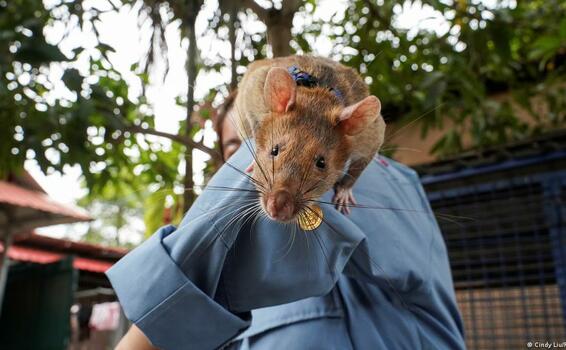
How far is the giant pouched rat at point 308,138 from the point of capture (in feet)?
4.20

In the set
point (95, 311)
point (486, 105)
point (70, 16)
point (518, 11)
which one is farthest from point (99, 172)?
point (95, 311)

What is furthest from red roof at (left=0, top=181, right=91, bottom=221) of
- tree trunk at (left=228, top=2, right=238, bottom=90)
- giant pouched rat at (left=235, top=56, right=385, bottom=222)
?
giant pouched rat at (left=235, top=56, right=385, bottom=222)

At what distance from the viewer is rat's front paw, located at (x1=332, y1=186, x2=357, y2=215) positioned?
137cm

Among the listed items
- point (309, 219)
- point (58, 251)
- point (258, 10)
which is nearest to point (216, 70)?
point (258, 10)

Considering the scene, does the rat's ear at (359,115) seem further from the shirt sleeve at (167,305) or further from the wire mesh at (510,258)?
the wire mesh at (510,258)

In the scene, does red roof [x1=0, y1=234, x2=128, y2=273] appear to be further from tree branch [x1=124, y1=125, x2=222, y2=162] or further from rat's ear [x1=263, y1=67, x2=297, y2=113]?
rat's ear [x1=263, y1=67, x2=297, y2=113]

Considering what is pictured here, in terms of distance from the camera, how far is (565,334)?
98.5 inches

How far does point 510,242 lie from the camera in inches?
110

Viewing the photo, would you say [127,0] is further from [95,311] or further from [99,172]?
[95,311]

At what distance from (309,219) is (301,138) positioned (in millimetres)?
240

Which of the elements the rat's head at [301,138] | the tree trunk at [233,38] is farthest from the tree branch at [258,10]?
the rat's head at [301,138]

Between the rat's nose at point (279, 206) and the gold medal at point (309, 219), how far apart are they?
4cm

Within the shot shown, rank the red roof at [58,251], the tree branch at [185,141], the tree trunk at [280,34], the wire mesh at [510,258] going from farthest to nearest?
1. the red roof at [58,251]
2. the wire mesh at [510,258]
3. the tree trunk at [280,34]
4. the tree branch at [185,141]

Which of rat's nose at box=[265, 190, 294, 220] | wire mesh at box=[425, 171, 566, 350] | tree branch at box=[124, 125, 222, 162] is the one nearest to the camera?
rat's nose at box=[265, 190, 294, 220]
